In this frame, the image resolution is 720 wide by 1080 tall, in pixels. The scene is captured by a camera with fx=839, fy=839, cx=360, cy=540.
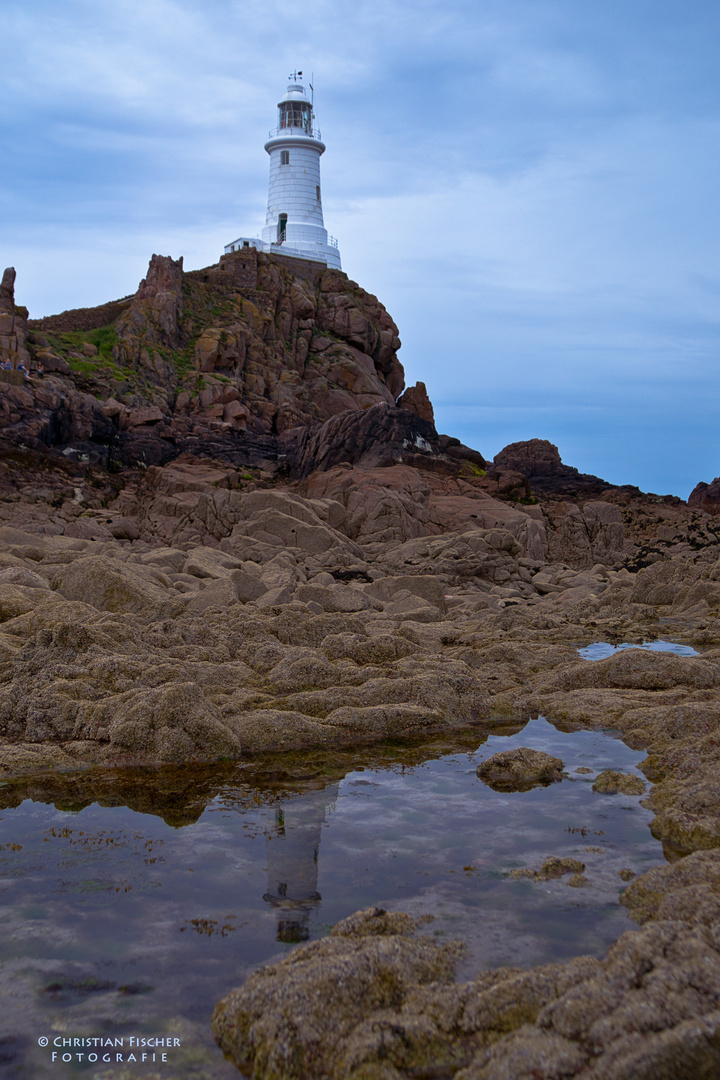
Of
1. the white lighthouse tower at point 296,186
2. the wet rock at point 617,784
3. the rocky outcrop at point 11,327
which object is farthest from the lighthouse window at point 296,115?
the wet rock at point 617,784

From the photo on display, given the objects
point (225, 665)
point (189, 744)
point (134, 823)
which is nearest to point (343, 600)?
point (225, 665)

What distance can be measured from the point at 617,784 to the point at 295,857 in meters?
3.56

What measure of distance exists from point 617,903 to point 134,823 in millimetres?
4240

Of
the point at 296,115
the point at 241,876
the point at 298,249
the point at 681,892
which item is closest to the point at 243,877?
the point at 241,876

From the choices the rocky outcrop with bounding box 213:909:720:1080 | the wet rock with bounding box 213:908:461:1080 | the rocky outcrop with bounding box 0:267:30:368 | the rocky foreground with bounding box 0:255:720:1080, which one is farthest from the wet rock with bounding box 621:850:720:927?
the rocky outcrop with bounding box 0:267:30:368

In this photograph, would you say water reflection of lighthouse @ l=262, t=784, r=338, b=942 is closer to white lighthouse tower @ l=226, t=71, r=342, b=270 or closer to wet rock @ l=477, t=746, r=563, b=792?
wet rock @ l=477, t=746, r=563, b=792

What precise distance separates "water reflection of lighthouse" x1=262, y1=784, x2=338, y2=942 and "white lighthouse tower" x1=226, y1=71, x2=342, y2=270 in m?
82.3

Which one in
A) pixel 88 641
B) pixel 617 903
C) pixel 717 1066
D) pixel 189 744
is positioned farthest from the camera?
pixel 88 641

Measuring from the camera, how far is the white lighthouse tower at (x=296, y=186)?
284 feet

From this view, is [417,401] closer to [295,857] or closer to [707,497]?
[707,497]

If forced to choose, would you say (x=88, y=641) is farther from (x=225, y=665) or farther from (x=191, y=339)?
(x=191, y=339)

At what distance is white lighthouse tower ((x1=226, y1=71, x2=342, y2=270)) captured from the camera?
86438 mm

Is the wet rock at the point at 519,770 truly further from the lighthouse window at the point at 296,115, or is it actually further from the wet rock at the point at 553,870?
the lighthouse window at the point at 296,115

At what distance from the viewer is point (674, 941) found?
430 cm
